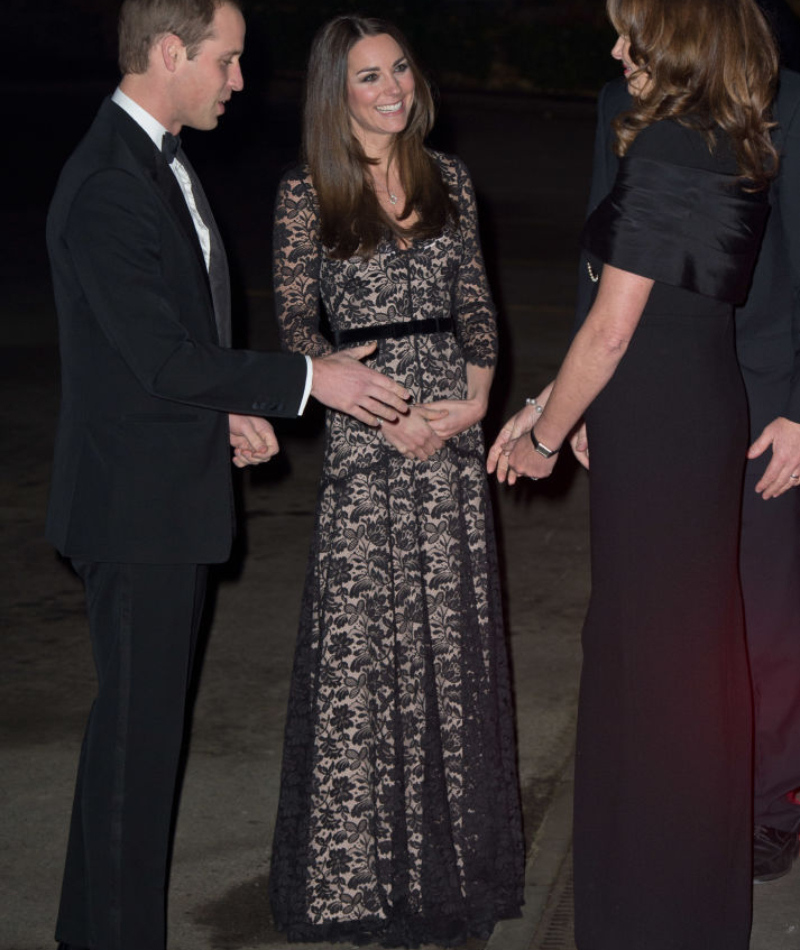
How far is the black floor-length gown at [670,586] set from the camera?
294 cm

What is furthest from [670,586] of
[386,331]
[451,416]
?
[386,331]

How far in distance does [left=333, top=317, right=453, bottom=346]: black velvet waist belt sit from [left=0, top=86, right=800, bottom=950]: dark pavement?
149 centimetres

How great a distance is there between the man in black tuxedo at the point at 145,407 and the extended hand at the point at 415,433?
0.25 meters

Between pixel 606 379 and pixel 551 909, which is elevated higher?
pixel 606 379

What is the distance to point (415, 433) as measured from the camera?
3480 mm

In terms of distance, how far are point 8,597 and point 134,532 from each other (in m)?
3.16

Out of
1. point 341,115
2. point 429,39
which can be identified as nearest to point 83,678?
point 341,115

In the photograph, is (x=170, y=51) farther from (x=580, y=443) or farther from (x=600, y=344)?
(x=580, y=443)

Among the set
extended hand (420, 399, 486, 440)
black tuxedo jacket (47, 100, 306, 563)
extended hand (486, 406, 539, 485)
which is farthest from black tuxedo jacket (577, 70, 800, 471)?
black tuxedo jacket (47, 100, 306, 563)

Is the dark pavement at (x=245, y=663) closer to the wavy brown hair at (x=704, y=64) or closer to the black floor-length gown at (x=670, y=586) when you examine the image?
the black floor-length gown at (x=670, y=586)

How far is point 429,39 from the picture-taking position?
102 ft

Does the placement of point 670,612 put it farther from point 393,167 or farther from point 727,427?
point 393,167

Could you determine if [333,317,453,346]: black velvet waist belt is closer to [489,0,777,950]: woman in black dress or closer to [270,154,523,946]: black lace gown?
[270,154,523,946]: black lace gown

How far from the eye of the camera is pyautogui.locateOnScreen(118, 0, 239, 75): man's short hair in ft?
9.63
